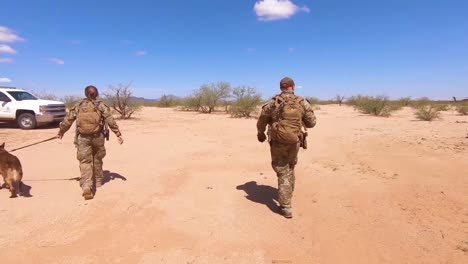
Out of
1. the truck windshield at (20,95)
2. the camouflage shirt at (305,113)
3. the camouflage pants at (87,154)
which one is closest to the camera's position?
the camouflage shirt at (305,113)

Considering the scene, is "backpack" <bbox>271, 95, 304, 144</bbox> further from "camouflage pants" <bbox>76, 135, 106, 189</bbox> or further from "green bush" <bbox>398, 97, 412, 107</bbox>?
"green bush" <bbox>398, 97, 412, 107</bbox>

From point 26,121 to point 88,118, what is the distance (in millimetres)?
11145

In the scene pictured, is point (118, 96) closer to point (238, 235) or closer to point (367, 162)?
point (367, 162)

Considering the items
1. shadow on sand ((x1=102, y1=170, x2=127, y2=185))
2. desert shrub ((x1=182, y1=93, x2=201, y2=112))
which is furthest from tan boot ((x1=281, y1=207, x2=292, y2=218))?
desert shrub ((x1=182, y1=93, x2=201, y2=112))

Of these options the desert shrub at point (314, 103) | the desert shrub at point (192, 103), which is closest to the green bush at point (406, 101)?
the desert shrub at point (314, 103)

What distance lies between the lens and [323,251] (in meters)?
3.67

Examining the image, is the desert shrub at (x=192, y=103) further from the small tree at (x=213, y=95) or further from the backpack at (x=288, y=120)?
the backpack at (x=288, y=120)

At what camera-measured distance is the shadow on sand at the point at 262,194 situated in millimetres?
5063

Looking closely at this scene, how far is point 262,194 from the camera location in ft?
18.3

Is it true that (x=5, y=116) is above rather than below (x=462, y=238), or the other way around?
above

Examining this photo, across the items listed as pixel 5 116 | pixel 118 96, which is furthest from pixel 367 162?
pixel 118 96

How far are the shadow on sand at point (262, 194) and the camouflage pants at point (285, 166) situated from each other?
32cm

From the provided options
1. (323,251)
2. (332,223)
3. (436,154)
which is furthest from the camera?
(436,154)

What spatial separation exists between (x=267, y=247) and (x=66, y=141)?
30.7 feet
